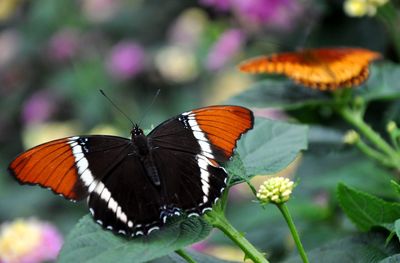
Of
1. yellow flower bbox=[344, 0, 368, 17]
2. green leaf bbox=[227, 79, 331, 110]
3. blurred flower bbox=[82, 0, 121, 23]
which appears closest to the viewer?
green leaf bbox=[227, 79, 331, 110]

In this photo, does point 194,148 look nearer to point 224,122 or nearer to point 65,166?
point 224,122

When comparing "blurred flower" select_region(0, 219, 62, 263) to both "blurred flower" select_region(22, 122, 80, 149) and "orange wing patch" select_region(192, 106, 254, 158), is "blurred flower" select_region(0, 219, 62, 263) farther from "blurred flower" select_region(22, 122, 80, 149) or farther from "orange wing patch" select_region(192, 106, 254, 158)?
"blurred flower" select_region(22, 122, 80, 149)

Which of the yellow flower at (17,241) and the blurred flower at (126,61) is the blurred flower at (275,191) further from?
the blurred flower at (126,61)

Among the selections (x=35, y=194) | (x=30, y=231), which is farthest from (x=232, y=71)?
(x=30, y=231)

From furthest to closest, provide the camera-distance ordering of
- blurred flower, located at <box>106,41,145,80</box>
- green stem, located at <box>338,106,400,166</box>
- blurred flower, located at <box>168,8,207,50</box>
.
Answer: blurred flower, located at <box>106,41,145,80</box> < blurred flower, located at <box>168,8,207,50</box> < green stem, located at <box>338,106,400,166</box>

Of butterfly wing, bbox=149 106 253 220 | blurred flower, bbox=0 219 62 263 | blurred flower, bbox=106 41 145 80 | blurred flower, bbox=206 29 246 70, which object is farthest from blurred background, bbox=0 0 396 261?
butterfly wing, bbox=149 106 253 220

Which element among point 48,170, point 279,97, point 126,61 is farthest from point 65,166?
point 126,61

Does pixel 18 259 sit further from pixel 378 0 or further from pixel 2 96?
pixel 2 96
